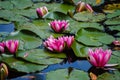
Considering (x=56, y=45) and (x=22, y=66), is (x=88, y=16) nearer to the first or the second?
(x=56, y=45)

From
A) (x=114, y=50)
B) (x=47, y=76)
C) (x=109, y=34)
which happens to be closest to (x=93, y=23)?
(x=109, y=34)

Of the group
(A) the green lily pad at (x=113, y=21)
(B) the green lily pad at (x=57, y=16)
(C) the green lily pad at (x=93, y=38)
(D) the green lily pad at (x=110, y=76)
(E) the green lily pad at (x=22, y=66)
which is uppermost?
(B) the green lily pad at (x=57, y=16)

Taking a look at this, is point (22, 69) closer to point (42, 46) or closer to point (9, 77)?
point (9, 77)

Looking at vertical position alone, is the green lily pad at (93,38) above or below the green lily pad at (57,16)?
below

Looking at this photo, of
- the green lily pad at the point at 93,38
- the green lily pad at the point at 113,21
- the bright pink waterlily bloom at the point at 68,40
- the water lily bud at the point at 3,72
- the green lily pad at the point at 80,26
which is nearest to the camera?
the water lily bud at the point at 3,72

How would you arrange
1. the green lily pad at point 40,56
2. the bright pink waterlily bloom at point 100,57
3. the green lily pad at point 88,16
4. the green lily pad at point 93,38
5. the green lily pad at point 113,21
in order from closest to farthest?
the bright pink waterlily bloom at point 100,57 < the green lily pad at point 40,56 < the green lily pad at point 93,38 < the green lily pad at point 113,21 < the green lily pad at point 88,16

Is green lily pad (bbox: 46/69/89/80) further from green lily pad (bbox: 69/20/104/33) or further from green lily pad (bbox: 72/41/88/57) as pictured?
green lily pad (bbox: 69/20/104/33)

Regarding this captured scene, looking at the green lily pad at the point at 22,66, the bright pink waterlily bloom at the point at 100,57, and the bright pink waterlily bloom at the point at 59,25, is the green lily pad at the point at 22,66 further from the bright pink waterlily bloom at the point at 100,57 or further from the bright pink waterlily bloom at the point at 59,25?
the bright pink waterlily bloom at the point at 59,25

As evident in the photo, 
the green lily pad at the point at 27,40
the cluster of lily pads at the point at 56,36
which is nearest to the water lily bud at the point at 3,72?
the cluster of lily pads at the point at 56,36
